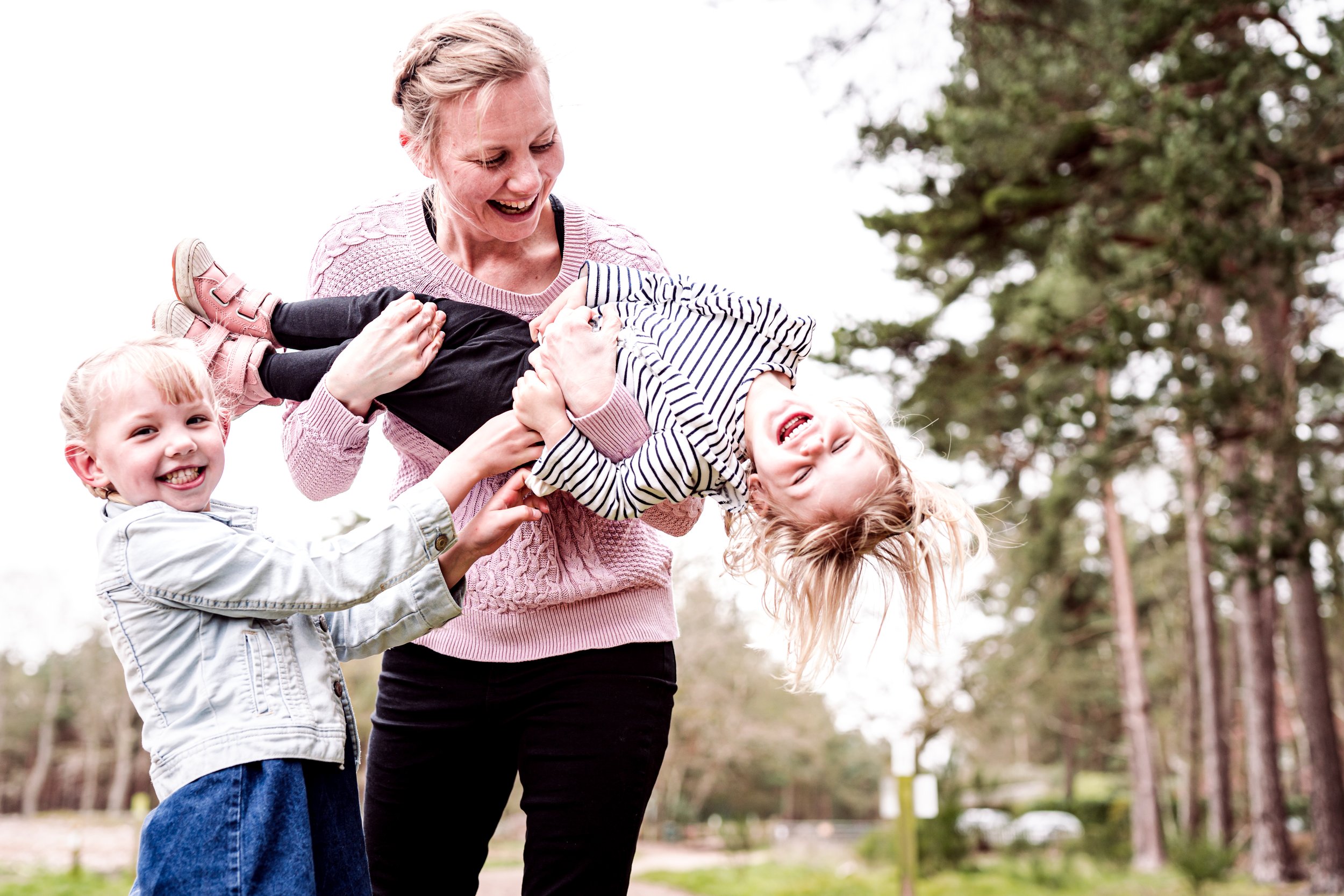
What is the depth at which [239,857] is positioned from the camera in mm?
1438

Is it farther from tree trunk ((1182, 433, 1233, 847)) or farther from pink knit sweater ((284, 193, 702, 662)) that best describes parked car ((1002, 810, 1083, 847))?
pink knit sweater ((284, 193, 702, 662))

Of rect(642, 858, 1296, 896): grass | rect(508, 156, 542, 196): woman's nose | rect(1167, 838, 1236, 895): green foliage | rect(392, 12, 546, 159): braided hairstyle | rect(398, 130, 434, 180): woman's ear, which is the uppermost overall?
rect(392, 12, 546, 159): braided hairstyle

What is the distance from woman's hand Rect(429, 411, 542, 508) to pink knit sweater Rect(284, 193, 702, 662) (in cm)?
10

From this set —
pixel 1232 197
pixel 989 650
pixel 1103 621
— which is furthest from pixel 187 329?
pixel 1103 621

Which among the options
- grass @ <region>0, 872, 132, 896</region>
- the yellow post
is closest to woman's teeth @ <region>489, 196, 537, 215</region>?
the yellow post

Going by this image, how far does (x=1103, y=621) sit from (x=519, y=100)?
18586 mm

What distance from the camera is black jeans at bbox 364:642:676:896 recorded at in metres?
1.72

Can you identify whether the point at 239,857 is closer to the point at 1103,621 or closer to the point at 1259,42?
the point at 1259,42

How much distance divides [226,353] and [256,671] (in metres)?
0.70

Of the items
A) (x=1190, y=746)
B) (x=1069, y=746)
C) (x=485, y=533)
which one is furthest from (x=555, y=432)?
(x=1069, y=746)

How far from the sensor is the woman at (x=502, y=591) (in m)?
1.73

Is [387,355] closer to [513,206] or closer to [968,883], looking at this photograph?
[513,206]

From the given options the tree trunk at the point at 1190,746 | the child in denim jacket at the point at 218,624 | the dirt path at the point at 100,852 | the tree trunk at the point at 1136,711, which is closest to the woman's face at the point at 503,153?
the child in denim jacket at the point at 218,624

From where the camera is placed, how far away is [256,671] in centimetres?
154
